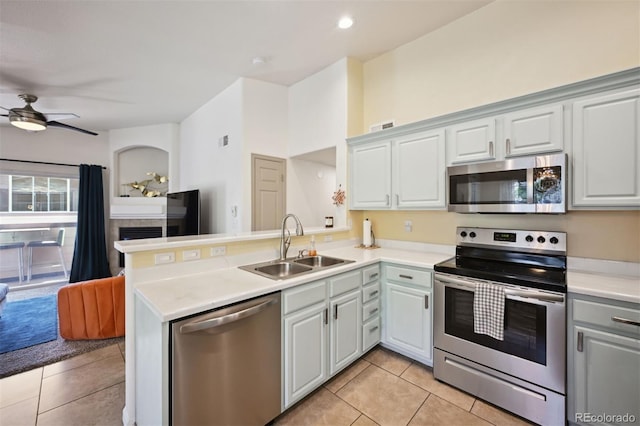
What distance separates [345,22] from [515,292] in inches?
110

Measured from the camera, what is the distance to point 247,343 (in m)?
1.51

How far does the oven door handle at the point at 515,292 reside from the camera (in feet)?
5.40

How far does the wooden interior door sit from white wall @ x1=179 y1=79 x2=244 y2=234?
0.20 m

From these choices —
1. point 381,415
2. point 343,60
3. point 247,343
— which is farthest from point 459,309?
point 343,60

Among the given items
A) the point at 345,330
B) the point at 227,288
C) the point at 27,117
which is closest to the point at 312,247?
the point at 345,330

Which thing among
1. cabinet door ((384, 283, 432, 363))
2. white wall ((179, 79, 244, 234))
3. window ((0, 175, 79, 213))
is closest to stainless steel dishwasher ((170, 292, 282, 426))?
cabinet door ((384, 283, 432, 363))

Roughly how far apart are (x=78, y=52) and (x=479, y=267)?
4.52m

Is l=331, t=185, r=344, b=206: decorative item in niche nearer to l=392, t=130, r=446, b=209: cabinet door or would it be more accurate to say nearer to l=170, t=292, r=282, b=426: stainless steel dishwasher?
l=392, t=130, r=446, b=209: cabinet door

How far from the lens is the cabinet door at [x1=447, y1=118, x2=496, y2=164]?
222 cm

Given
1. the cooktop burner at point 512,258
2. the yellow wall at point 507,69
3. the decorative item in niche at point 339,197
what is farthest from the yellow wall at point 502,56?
the cooktop burner at point 512,258

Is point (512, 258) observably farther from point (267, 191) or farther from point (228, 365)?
point (267, 191)

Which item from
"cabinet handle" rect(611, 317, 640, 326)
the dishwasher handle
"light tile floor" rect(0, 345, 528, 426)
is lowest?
"light tile floor" rect(0, 345, 528, 426)

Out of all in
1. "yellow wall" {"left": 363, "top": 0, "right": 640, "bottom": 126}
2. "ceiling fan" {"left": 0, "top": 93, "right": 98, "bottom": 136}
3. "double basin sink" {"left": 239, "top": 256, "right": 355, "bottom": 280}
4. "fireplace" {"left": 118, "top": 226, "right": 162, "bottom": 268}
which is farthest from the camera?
"fireplace" {"left": 118, "top": 226, "right": 162, "bottom": 268}

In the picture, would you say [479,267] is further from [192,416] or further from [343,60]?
[343,60]
